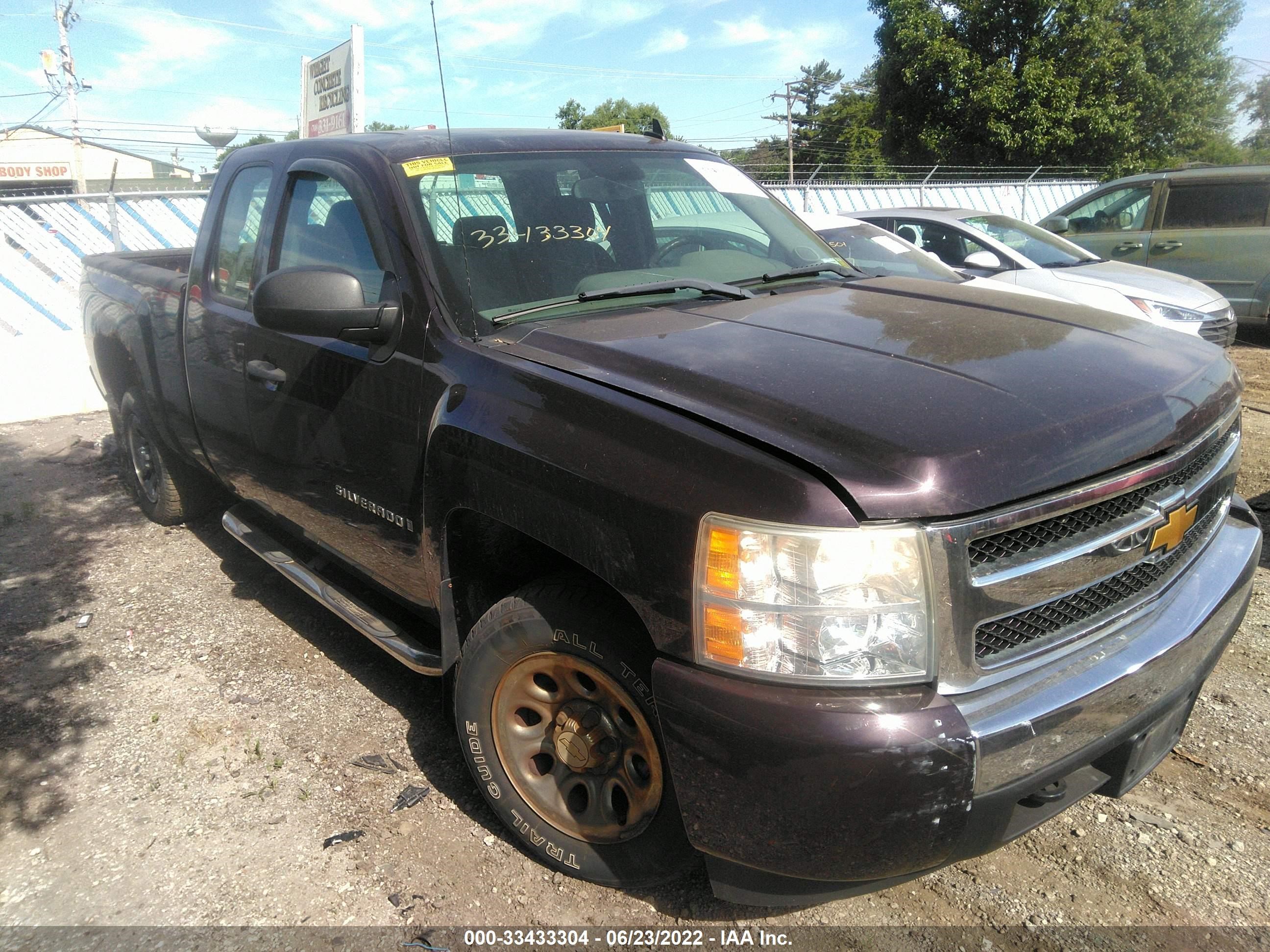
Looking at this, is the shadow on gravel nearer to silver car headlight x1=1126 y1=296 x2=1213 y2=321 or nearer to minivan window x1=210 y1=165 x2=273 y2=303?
minivan window x1=210 y1=165 x2=273 y2=303

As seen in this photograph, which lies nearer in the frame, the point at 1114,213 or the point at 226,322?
the point at 226,322

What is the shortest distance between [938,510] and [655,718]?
771mm

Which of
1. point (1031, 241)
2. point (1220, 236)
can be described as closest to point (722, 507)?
point (1031, 241)

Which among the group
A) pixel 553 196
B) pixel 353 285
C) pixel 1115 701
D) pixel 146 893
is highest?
pixel 553 196

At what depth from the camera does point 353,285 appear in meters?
2.68

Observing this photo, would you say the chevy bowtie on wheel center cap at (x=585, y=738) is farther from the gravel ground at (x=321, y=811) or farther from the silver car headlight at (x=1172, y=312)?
the silver car headlight at (x=1172, y=312)

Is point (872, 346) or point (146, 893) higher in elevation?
point (872, 346)

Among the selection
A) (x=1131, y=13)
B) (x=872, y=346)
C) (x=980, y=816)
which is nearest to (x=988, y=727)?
(x=980, y=816)

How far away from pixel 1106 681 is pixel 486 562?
61.5 inches

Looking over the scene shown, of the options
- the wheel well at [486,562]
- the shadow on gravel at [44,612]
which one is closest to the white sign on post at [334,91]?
the shadow on gravel at [44,612]

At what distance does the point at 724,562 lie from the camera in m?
1.86

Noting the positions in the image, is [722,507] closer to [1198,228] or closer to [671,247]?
[671,247]

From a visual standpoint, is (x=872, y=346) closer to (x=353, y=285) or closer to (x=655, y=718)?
(x=655, y=718)

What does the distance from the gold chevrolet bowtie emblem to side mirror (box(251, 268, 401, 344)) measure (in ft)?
6.75
